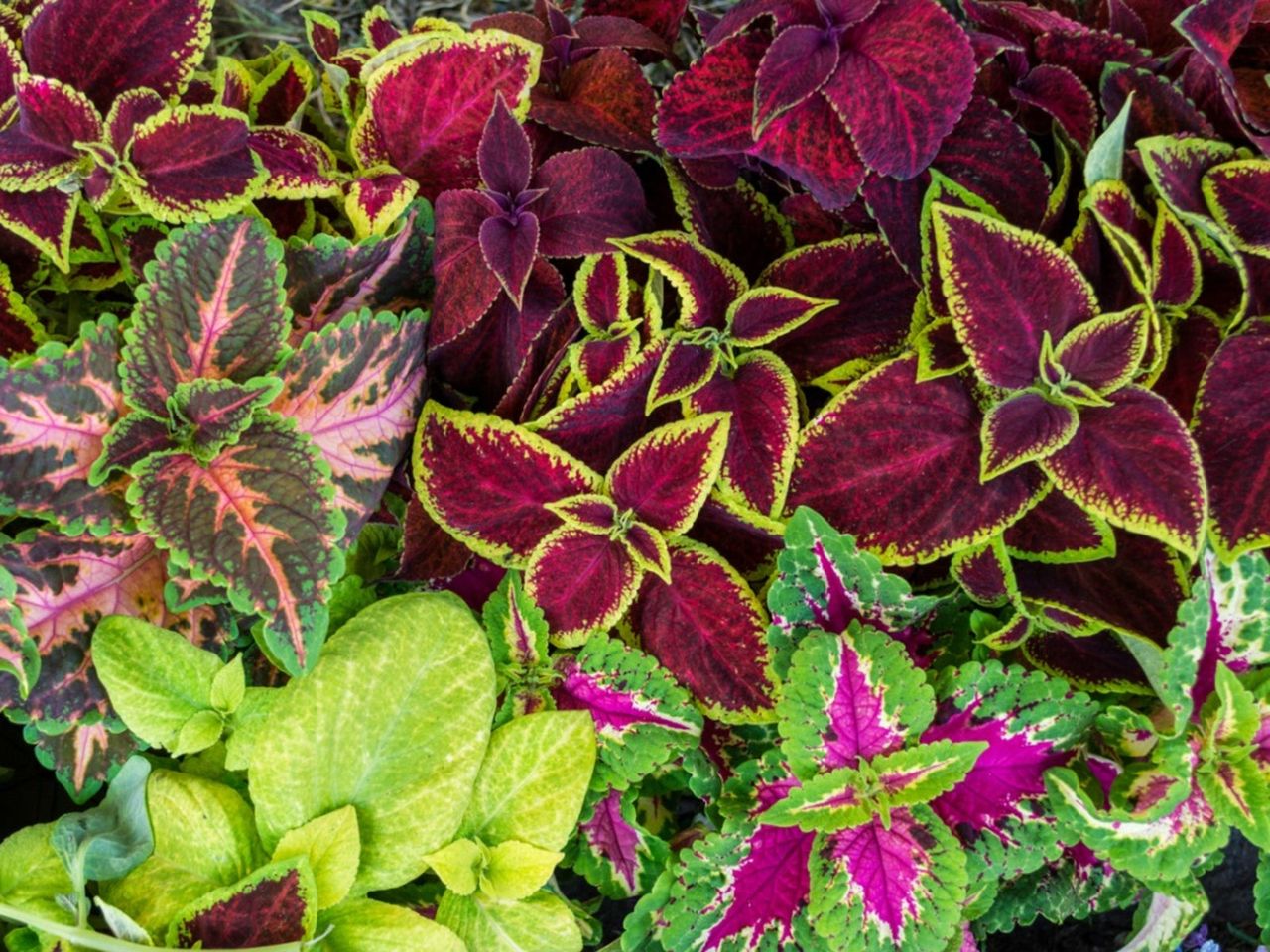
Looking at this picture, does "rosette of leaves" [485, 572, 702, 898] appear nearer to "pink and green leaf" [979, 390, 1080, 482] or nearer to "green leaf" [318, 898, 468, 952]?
"green leaf" [318, 898, 468, 952]

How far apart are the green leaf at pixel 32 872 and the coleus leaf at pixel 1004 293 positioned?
2.35 ft

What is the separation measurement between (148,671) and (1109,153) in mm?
710

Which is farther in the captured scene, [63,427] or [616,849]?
[616,849]

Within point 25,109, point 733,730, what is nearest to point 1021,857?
point 733,730

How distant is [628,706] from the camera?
825 millimetres

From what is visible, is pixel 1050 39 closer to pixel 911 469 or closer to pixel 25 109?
pixel 911 469

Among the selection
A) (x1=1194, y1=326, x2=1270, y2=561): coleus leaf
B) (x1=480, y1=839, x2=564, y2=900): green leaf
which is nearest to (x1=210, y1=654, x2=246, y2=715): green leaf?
(x1=480, y1=839, x2=564, y2=900): green leaf

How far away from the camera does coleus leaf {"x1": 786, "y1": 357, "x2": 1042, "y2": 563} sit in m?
0.75

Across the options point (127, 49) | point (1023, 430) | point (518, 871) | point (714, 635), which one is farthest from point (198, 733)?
point (1023, 430)

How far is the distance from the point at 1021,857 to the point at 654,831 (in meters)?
0.31

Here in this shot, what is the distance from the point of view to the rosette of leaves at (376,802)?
2.71ft

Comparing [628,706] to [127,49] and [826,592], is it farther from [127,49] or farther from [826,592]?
[127,49]

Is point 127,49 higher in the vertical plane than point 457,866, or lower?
higher

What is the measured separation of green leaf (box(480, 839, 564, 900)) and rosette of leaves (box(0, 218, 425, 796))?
23 centimetres
